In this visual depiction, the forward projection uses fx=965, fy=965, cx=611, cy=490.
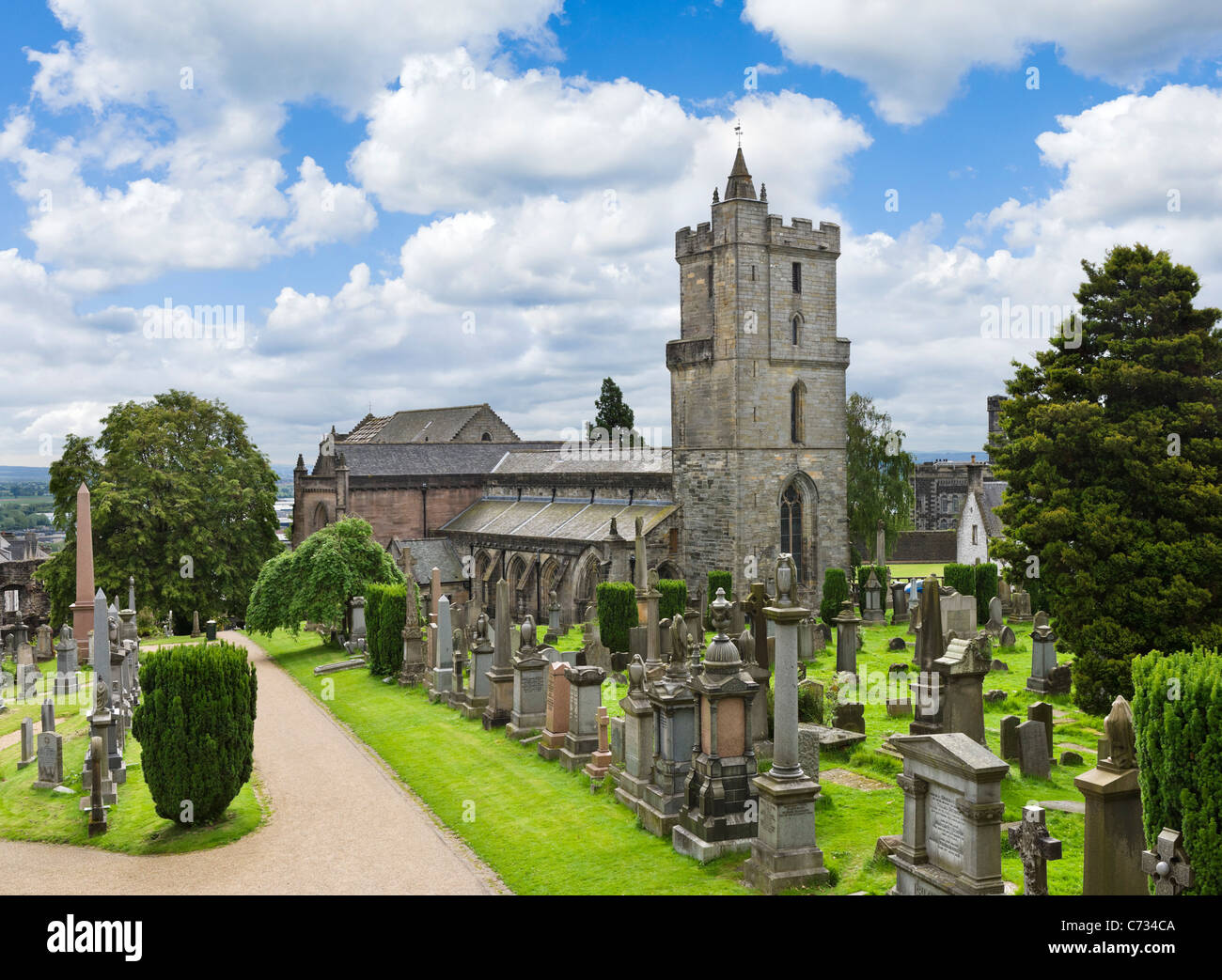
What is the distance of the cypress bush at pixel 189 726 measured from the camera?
1295 centimetres

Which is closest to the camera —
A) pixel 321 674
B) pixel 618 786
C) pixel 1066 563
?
pixel 618 786

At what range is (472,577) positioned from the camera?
144 ft

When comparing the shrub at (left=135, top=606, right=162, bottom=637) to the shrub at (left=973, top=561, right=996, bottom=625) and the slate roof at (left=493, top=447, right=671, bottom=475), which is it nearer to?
the slate roof at (left=493, top=447, right=671, bottom=475)

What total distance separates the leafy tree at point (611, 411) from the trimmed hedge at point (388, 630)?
93.1 feet

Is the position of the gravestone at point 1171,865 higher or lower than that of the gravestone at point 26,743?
higher

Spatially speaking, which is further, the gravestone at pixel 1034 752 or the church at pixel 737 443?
the church at pixel 737 443

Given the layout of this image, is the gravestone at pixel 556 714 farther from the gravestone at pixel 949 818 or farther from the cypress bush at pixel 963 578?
the cypress bush at pixel 963 578

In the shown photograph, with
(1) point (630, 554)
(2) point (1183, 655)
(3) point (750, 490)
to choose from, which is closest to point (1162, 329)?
(2) point (1183, 655)

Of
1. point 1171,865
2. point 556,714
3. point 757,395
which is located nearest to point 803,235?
point 757,395

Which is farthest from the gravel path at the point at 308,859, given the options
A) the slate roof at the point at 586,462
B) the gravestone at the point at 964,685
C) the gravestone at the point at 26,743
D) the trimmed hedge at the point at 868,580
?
the slate roof at the point at 586,462

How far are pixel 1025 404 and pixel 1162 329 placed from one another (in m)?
2.87

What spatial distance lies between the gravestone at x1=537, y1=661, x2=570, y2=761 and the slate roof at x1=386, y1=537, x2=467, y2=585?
26785mm

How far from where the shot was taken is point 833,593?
33562 mm
